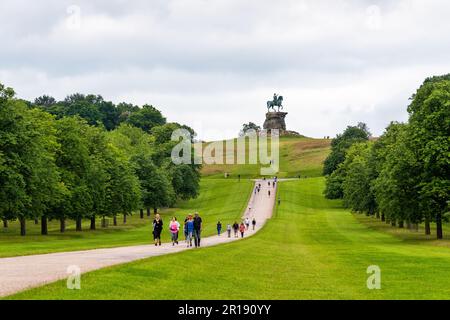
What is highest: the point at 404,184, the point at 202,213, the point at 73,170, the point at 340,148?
the point at 340,148

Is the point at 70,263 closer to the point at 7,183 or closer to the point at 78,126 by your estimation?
the point at 7,183

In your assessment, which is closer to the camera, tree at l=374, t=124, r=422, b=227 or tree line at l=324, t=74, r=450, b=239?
tree line at l=324, t=74, r=450, b=239

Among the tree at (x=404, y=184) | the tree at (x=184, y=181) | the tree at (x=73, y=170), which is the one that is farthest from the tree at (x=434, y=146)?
the tree at (x=184, y=181)

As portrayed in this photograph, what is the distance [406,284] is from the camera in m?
25.3

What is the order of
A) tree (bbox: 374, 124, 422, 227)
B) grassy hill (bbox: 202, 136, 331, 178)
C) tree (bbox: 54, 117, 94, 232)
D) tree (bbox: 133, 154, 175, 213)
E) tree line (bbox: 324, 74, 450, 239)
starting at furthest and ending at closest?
1. grassy hill (bbox: 202, 136, 331, 178)
2. tree (bbox: 133, 154, 175, 213)
3. tree (bbox: 54, 117, 94, 232)
4. tree (bbox: 374, 124, 422, 227)
5. tree line (bbox: 324, 74, 450, 239)

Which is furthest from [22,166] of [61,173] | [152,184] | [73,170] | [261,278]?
[152,184]

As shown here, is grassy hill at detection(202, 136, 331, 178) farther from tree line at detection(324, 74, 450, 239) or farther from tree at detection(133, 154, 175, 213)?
tree line at detection(324, 74, 450, 239)

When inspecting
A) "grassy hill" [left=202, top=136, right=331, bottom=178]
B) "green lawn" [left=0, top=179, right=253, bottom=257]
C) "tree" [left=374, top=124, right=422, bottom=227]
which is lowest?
"green lawn" [left=0, top=179, right=253, bottom=257]

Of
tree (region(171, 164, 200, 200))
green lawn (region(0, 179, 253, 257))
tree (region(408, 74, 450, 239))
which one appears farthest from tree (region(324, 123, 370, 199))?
tree (region(408, 74, 450, 239))

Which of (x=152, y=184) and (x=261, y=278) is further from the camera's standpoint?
(x=152, y=184)

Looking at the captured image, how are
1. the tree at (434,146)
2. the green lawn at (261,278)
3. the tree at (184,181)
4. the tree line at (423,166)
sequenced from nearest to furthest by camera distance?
the green lawn at (261,278) < the tree at (434,146) < the tree line at (423,166) < the tree at (184,181)

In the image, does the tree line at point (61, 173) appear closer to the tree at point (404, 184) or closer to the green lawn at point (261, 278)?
the green lawn at point (261, 278)

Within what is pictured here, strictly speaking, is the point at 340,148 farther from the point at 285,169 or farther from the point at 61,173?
the point at 61,173

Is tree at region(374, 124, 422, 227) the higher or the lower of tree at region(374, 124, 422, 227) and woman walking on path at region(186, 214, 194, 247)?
the higher
